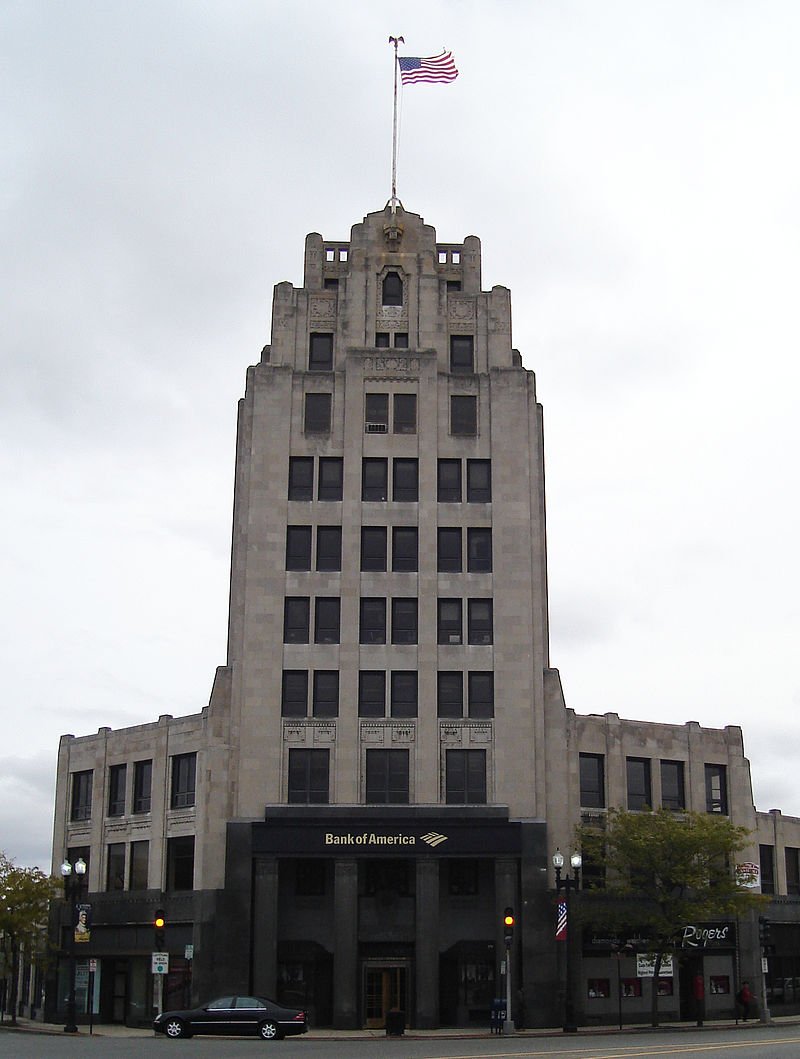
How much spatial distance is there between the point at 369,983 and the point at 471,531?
2105cm

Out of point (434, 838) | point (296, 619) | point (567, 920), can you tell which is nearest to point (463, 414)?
point (296, 619)

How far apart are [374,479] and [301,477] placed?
11.6 feet

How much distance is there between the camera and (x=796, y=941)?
67.5 m

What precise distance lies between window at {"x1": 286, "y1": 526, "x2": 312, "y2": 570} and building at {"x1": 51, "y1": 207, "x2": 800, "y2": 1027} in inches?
15.8

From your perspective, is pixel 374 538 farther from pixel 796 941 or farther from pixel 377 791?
pixel 796 941

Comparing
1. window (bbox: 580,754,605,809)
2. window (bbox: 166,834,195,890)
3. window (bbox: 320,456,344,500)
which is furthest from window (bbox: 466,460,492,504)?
window (bbox: 166,834,195,890)

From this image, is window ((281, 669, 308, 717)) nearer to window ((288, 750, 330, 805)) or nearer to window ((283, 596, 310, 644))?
window ((283, 596, 310, 644))

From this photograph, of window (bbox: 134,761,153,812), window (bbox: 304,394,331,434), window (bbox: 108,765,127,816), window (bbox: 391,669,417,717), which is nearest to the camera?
window (bbox: 391,669,417,717)

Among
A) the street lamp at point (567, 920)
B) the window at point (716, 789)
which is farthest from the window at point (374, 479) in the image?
the window at point (716, 789)

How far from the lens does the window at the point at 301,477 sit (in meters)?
64.3

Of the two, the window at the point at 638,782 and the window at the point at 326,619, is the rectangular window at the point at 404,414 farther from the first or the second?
the window at the point at 638,782

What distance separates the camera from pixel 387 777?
198 feet

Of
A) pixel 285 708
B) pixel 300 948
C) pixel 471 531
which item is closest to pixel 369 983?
pixel 300 948

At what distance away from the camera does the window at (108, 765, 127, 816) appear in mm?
66000
